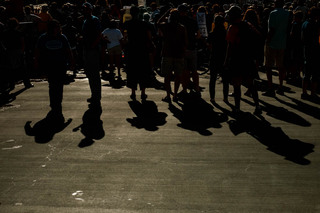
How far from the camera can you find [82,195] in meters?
5.83

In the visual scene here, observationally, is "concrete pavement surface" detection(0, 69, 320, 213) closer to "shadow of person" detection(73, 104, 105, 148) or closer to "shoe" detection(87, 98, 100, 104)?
A: "shadow of person" detection(73, 104, 105, 148)

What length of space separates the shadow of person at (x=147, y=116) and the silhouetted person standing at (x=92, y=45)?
2.96 ft

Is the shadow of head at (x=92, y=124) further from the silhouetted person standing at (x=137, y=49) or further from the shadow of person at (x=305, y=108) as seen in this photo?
the shadow of person at (x=305, y=108)

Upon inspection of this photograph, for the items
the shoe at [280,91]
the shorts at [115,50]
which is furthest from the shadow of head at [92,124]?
the shoe at [280,91]

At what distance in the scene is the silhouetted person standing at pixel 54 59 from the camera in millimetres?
9875

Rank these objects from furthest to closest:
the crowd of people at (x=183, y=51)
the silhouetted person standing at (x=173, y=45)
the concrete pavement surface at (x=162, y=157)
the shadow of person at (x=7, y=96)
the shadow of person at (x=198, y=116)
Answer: the shadow of person at (x=7, y=96) → the silhouetted person standing at (x=173, y=45) → the crowd of people at (x=183, y=51) → the shadow of person at (x=198, y=116) → the concrete pavement surface at (x=162, y=157)

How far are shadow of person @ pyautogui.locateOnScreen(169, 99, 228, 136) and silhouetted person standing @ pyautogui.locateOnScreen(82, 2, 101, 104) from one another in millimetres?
1694

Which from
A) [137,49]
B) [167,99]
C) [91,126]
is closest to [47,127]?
[91,126]

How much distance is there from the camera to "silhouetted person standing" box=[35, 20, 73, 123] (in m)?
Answer: 9.88

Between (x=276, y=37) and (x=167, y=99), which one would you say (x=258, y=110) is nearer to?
(x=167, y=99)

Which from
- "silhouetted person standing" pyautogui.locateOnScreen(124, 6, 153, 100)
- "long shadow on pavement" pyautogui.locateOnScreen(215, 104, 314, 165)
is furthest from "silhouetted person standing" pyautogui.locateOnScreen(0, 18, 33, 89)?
"long shadow on pavement" pyautogui.locateOnScreen(215, 104, 314, 165)

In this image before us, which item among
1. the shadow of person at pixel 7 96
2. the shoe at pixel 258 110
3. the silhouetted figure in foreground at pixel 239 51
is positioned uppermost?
the silhouetted figure in foreground at pixel 239 51

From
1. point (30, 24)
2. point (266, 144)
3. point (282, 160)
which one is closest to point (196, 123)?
point (266, 144)

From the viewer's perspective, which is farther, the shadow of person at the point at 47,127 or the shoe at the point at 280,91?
the shoe at the point at 280,91
